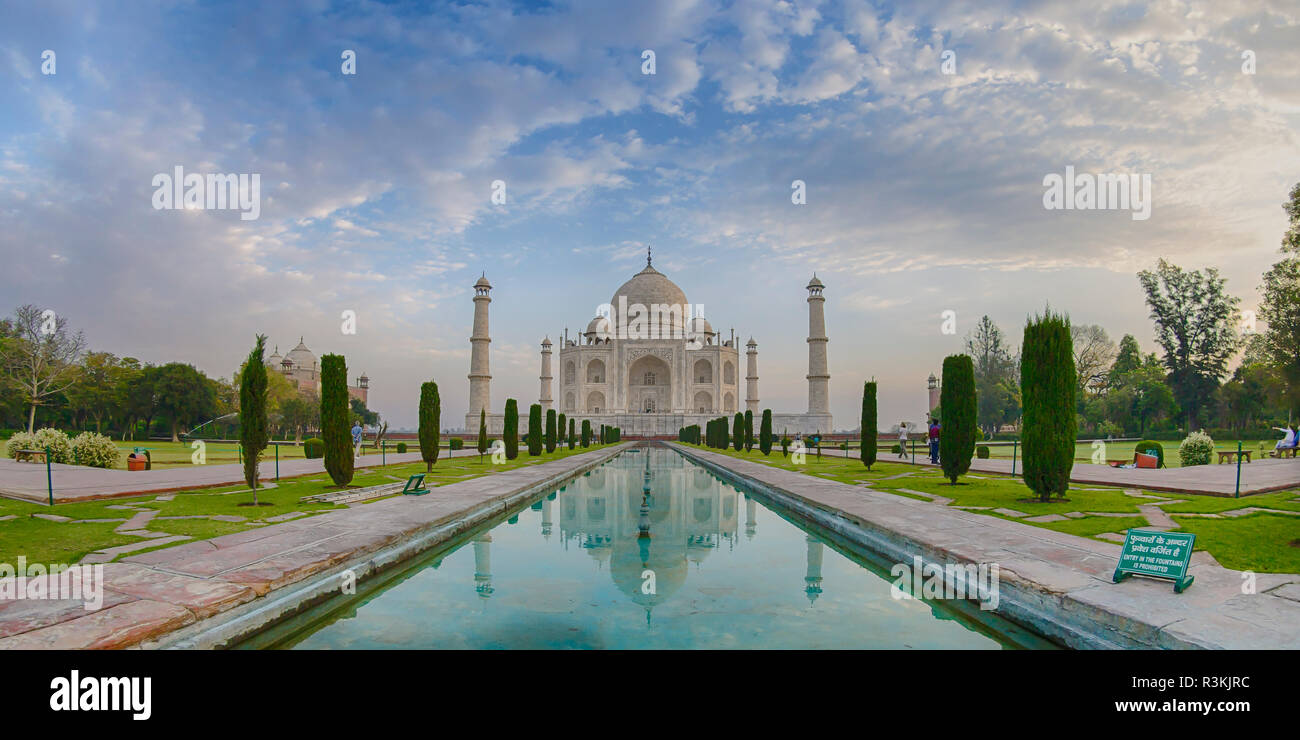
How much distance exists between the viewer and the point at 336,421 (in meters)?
9.98

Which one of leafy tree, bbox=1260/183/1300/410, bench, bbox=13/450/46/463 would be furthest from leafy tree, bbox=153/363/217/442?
leafy tree, bbox=1260/183/1300/410

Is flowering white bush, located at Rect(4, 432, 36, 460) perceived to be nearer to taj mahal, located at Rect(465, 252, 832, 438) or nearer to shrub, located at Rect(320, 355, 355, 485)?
shrub, located at Rect(320, 355, 355, 485)

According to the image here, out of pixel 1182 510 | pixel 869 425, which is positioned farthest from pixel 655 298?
pixel 1182 510

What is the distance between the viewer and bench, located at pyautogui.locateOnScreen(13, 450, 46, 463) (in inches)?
529

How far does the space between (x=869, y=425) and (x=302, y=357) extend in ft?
165

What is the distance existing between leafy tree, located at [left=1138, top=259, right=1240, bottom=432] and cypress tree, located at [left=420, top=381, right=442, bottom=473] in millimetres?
38290

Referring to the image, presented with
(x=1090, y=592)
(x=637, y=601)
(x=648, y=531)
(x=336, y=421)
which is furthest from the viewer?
(x=336, y=421)

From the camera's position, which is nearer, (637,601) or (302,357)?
(637,601)

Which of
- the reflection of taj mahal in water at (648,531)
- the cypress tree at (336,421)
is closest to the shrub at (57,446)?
the cypress tree at (336,421)

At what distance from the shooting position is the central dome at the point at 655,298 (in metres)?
53.6

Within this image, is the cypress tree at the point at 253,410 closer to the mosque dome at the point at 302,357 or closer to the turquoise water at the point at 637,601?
the turquoise water at the point at 637,601

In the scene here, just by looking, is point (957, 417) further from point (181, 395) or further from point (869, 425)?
point (181, 395)

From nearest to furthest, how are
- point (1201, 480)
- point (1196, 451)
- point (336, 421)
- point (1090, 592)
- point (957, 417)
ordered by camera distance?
point (1090, 592)
point (1201, 480)
point (336, 421)
point (957, 417)
point (1196, 451)
